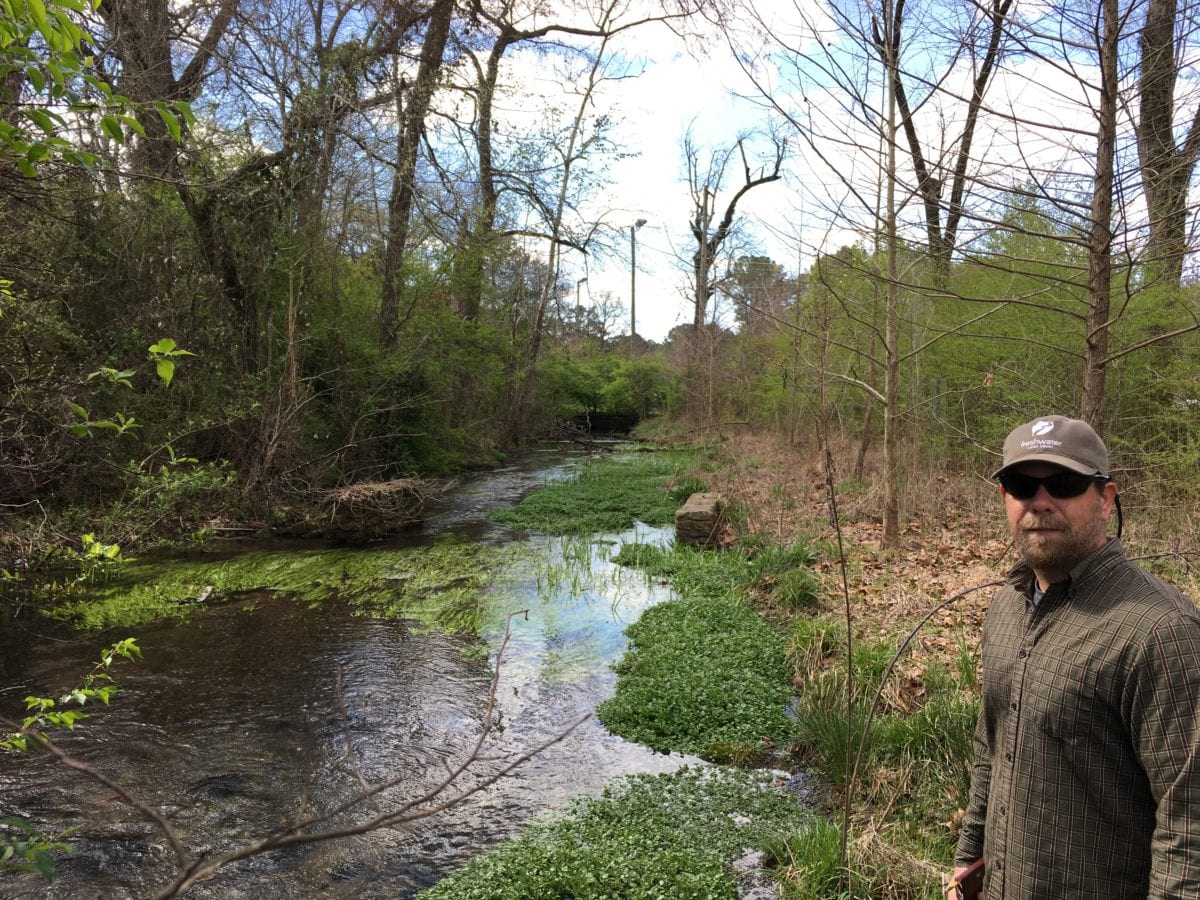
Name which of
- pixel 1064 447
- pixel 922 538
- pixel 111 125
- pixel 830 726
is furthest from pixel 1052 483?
pixel 922 538

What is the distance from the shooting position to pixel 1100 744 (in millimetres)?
1641

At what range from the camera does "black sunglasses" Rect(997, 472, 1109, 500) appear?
1.80 m

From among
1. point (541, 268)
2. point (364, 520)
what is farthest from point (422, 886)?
point (541, 268)

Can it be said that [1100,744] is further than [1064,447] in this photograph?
No

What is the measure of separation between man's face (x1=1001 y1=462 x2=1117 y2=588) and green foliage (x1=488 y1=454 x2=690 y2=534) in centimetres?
1010

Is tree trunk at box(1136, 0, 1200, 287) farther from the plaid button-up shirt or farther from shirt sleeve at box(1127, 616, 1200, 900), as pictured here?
shirt sleeve at box(1127, 616, 1200, 900)

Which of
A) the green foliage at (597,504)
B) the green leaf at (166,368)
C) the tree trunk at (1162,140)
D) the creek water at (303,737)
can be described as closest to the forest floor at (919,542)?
the green foliage at (597,504)

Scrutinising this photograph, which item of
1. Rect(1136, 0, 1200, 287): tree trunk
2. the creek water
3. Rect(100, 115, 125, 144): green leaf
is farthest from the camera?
Rect(1136, 0, 1200, 287): tree trunk

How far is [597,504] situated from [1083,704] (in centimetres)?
1272

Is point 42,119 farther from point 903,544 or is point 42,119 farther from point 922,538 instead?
point 922,538

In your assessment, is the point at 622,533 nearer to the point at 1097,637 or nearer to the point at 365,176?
the point at 365,176

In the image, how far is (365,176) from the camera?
41.9 feet

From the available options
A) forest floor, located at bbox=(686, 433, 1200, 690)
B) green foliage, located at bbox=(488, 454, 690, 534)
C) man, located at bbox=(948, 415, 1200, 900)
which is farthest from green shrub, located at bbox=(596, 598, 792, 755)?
green foliage, located at bbox=(488, 454, 690, 534)

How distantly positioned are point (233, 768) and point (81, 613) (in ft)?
12.9
